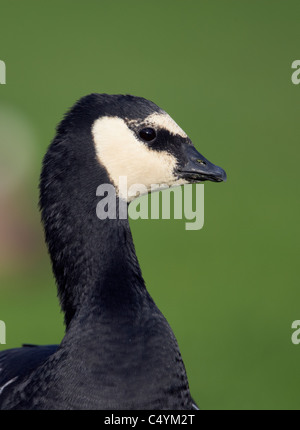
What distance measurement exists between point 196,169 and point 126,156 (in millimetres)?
303

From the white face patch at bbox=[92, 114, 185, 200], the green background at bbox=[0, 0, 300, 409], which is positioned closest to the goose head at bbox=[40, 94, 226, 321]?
the white face patch at bbox=[92, 114, 185, 200]

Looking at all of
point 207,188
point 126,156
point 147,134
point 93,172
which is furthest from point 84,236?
point 207,188

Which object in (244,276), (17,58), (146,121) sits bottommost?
(244,276)

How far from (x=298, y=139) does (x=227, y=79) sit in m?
2.83

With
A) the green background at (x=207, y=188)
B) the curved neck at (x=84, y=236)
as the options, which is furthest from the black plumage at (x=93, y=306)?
the green background at (x=207, y=188)

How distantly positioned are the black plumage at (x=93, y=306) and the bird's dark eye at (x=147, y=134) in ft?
0.17

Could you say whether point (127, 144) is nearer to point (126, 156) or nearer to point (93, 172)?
point (126, 156)

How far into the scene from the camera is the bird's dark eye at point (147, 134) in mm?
3053

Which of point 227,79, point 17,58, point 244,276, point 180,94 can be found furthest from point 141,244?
point 17,58

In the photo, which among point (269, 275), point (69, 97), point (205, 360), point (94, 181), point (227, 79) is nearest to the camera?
point (94, 181)

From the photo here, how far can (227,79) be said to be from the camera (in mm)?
13281

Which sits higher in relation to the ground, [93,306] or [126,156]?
[126,156]

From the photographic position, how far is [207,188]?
30.2 feet

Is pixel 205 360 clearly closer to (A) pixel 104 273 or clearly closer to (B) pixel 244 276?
(B) pixel 244 276
